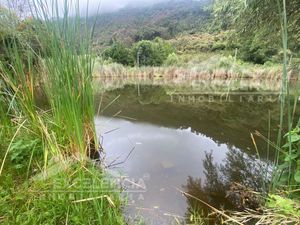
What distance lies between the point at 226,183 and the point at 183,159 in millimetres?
598

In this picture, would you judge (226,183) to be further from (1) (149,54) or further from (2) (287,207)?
(1) (149,54)

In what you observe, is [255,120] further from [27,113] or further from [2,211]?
[2,211]

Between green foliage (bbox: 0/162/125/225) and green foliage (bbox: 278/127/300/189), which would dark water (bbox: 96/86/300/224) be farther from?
green foliage (bbox: 0/162/125/225)

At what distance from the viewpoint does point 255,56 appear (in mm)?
18641

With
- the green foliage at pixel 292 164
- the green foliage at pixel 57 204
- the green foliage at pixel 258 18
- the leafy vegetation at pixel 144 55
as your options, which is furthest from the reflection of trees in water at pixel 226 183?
the leafy vegetation at pixel 144 55

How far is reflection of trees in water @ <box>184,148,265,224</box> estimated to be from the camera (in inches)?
60.7

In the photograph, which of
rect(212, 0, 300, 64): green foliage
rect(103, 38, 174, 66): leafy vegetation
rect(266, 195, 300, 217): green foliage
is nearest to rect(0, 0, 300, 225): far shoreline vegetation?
rect(266, 195, 300, 217): green foliage

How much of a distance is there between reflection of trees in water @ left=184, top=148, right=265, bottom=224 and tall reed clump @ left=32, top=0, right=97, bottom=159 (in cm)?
85

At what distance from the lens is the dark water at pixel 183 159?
1587mm

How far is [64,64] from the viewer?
5.41ft

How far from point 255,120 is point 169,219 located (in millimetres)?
3023

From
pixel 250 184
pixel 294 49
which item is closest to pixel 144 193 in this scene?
pixel 250 184

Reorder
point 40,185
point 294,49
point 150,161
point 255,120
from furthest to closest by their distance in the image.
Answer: point 255,120 → point 294,49 → point 150,161 → point 40,185

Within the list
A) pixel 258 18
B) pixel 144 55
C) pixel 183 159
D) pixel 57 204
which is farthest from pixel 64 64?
pixel 144 55
